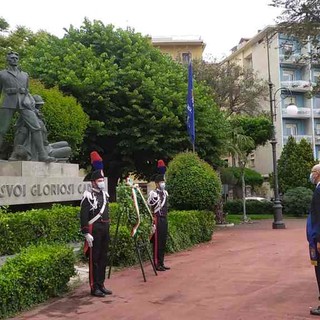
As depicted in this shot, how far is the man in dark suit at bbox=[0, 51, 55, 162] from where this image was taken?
39.8ft

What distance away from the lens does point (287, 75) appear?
157 feet

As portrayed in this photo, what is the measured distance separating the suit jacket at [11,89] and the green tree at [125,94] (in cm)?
806

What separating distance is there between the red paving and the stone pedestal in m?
3.14

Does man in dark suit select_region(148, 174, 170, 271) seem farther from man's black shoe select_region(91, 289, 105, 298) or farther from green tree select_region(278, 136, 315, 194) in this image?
green tree select_region(278, 136, 315, 194)

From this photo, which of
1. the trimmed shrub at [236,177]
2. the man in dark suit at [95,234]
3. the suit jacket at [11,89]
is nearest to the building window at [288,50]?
the suit jacket at [11,89]

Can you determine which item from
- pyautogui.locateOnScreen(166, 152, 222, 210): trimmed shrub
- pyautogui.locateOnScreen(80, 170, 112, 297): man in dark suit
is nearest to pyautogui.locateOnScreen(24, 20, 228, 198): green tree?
pyautogui.locateOnScreen(166, 152, 222, 210): trimmed shrub

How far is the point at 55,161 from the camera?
13.3 m

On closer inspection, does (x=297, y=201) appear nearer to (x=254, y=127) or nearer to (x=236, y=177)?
(x=254, y=127)

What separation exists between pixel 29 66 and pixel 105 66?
11.2 ft

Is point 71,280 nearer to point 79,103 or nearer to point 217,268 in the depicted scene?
point 217,268

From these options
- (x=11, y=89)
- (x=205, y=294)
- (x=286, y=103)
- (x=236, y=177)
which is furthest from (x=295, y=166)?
(x=205, y=294)

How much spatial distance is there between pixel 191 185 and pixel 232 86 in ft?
76.2

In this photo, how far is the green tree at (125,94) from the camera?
21000 mm

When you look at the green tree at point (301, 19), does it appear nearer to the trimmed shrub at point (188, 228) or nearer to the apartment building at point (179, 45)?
the trimmed shrub at point (188, 228)
